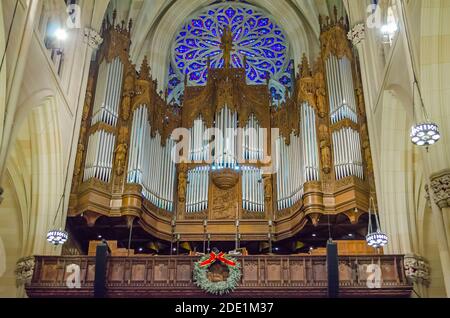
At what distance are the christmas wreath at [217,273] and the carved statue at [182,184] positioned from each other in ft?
17.7

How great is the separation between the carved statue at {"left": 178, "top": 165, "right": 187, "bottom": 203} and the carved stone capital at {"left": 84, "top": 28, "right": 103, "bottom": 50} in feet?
15.8

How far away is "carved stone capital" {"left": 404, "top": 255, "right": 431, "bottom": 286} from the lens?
1530 centimetres

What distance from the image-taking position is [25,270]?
16250 mm

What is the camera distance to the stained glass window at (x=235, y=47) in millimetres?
24109

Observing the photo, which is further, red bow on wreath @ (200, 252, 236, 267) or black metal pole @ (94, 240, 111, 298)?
red bow on wreath @ (200, 252, 236, 267)

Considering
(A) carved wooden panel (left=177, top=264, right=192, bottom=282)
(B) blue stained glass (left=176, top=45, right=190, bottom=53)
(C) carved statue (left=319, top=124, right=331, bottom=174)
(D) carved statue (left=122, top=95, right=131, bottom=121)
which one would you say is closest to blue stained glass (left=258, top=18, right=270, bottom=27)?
(B) blue stained glass (left=176, top=45, right=190, bottom=53)

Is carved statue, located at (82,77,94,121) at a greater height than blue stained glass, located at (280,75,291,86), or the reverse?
blue stained glass, located at (280,75,291,86)

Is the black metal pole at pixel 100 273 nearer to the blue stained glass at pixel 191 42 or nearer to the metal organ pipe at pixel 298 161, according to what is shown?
the metal organ pipe at pixel 298 161

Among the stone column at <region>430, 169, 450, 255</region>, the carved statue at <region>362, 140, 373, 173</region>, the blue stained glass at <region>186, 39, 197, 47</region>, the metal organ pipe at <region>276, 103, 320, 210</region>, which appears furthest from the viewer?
the blue stained glass at <region>186, 39, 197, 47</region>

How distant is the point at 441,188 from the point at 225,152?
30.2ft

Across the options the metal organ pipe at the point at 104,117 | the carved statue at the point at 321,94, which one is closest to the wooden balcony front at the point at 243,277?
the metal organ pipe at the point at 104,117

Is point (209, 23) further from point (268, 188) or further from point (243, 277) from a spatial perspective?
point (243, 277)

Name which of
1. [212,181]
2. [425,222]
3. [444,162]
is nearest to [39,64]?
[212,181]

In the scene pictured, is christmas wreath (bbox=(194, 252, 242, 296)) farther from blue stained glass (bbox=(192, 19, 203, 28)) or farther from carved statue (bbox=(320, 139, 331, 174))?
blue stained glass (bbox=(192, 19, 203, 28))
